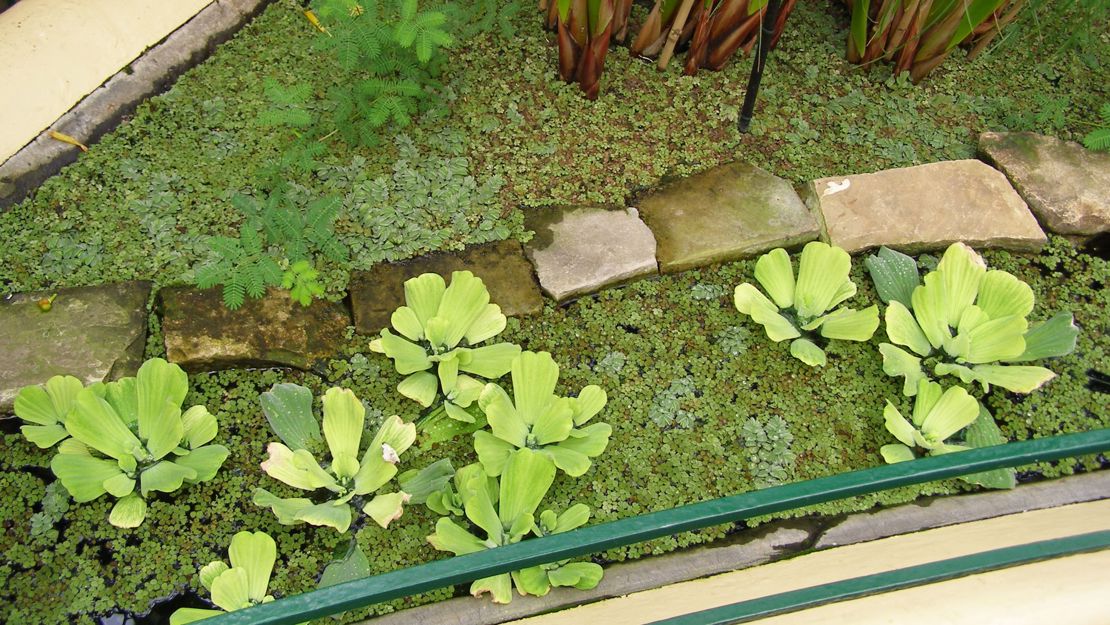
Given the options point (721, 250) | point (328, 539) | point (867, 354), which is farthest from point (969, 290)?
point (328, 539)

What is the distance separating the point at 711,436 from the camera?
1781 mm

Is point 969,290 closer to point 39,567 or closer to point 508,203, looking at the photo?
point 508,203

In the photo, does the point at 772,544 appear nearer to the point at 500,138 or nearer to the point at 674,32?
the point at 500,138

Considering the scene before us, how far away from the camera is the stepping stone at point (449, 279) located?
1.88 meters

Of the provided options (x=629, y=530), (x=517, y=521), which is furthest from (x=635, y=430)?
(x=629, y=530)

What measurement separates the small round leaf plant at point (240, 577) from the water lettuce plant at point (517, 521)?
316mm

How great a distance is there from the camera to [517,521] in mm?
1578

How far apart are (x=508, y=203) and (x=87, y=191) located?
1.02 meters

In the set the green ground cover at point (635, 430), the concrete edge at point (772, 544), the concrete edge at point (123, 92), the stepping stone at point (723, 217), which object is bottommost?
the concrete edge at point (772, 544)

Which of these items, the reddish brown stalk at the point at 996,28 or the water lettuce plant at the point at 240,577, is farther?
the reddish brown stalk at the point at 996,28

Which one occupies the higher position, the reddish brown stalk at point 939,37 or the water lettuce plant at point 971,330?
the reddish brown stalk at point 939,37

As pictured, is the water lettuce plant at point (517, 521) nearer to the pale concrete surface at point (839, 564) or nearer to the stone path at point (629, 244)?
the pale concrete surface at point (839, 564)

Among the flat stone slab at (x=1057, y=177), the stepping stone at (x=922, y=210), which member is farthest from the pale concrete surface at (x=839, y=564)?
the flat stone slab at (x=1057, y=177)

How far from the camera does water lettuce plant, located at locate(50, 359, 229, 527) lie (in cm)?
158
